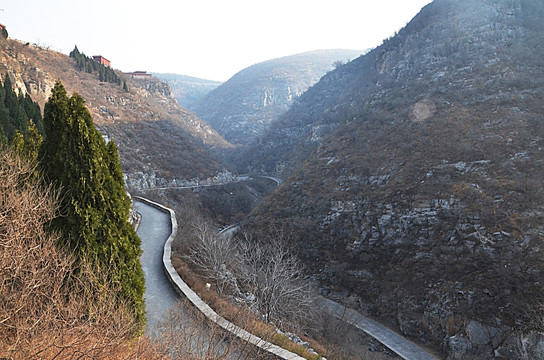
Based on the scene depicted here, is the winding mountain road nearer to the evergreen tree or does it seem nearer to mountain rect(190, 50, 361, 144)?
the evergreen tree

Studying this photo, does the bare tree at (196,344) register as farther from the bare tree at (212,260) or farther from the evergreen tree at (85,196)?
the bare tree at (212,260)

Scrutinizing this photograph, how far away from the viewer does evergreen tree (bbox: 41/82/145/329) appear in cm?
700

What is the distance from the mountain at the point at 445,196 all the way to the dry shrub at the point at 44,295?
18.7 metres

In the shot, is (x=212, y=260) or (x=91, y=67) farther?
Result: (x=91, y=67)

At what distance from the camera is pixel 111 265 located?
725cm

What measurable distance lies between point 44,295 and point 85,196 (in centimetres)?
221

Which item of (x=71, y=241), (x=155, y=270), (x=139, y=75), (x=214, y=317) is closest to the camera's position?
(x=71, y=241)

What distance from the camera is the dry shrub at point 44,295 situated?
199 inches

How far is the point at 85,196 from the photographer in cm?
709

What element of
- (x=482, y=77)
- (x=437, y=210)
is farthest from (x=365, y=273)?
(x=482, y=77)

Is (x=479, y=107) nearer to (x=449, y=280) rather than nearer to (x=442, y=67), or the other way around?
(x=442, y=67)

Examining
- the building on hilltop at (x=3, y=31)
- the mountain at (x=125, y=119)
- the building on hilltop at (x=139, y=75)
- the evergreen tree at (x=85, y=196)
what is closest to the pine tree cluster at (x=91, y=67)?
the mountain at (x=125, y=119)

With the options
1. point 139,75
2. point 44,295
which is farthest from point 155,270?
point 139,75

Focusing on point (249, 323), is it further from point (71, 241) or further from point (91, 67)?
point (91, 67)
